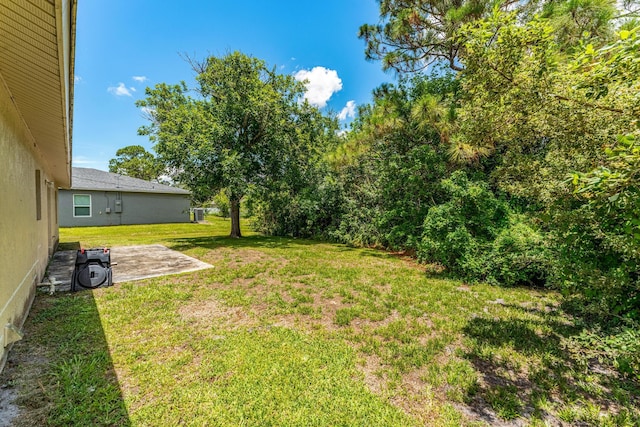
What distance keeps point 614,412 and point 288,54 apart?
623 inches

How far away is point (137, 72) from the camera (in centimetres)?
1107

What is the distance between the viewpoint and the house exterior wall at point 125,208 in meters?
15.9

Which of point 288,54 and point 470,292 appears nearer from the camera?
point 470,292

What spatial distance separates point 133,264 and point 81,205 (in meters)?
13.4

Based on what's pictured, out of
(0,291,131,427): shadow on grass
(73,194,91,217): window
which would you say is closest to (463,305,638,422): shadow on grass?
(0,291,131,427): shadow on grass

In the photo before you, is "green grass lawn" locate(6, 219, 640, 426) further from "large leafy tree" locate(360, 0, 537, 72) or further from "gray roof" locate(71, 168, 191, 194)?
"gray roof" locate(71, 168, 191, 194)

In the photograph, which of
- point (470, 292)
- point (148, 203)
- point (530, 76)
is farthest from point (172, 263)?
point (148, 203)

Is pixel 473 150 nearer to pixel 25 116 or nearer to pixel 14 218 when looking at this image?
pixel 25 116

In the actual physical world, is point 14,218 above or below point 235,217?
above

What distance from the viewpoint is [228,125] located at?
10688mm

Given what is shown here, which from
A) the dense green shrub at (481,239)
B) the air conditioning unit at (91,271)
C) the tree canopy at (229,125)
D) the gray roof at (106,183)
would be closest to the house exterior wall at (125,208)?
the gray roof at (106,183)

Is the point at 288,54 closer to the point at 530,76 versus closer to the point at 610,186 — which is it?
the point at 530,76

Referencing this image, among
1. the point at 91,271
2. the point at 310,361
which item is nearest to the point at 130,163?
the point at 91,271

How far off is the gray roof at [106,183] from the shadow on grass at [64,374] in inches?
637
